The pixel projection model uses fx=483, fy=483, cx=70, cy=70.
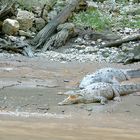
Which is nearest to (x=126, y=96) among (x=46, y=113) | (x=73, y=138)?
(x=46, y=113)

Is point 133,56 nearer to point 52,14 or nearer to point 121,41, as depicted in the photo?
point 121,41

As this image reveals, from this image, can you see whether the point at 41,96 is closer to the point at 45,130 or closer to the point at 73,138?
the point at 45,130

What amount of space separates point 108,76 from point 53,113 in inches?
98.6

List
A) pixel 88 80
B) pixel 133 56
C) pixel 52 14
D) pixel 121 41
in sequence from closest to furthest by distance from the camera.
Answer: pixel 88 80, pixel 133 56, pixel 121 41, pixel 52 14

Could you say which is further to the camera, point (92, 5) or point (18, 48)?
point (92, 5)

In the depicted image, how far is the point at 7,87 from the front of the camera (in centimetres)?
673

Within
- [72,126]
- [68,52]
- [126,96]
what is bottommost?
[68,52]

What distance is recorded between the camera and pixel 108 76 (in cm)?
756

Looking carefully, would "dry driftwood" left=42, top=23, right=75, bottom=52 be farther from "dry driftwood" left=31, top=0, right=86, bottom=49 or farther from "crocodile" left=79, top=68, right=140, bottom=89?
"crocodile" left=79, top=68, right=140, bottom=89

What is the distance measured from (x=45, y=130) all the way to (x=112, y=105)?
5.80 feet

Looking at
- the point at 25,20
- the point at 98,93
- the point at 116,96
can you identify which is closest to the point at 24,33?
the point at 25,20

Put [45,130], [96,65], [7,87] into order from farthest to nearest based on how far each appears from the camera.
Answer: [96,65]
[7,87]
[45,130]

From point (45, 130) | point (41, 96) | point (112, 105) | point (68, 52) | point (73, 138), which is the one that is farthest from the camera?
point (68, 52)

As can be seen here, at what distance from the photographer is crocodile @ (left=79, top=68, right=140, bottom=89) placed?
7075 millimetres
